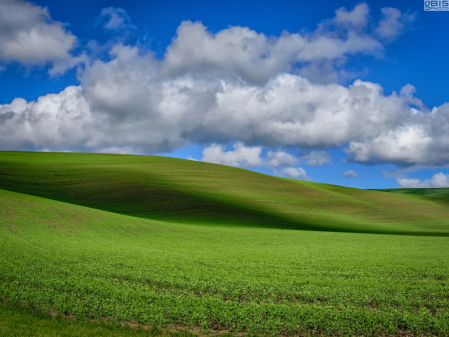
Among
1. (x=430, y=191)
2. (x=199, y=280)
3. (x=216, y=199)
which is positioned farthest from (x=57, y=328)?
(x=430, y=191)

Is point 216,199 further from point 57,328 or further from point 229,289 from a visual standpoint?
point 57,328

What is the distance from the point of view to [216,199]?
42.5 meters

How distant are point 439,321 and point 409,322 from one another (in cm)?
71

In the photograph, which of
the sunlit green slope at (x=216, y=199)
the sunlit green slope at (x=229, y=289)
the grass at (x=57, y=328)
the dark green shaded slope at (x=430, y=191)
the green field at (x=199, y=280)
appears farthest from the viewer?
the dark green shaded slope at (x=430, y=191)

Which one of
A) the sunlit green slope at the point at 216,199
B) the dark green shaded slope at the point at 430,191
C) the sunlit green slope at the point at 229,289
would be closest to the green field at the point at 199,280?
the sunlit green slope at the point at 229,289

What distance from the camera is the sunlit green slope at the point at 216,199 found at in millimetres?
37562

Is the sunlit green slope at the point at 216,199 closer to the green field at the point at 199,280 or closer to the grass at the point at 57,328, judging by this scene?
the green field at the point at 199,280

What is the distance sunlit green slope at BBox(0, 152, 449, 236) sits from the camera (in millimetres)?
37562

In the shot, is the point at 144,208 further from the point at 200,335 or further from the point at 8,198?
the point at 200,335

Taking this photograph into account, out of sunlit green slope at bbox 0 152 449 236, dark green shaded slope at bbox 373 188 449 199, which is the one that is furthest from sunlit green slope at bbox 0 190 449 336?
dark green shaded slope at bbox 373 188 449 199

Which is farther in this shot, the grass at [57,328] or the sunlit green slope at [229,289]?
the sunlit green slope at [229,289]

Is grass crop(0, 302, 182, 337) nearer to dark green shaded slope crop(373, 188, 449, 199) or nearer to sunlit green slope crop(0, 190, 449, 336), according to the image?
sunlit green slope crop(0, 190, 449, 336)

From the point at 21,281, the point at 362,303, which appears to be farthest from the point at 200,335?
the point at 21,281

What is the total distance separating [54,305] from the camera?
809cm
